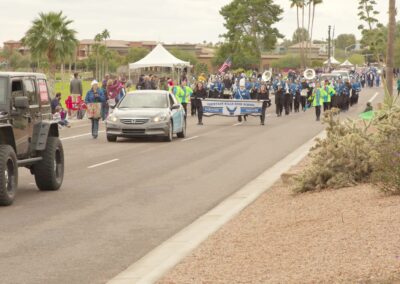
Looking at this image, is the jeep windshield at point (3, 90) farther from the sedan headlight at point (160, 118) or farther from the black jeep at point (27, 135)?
the sedan headlight at point (160, 118)

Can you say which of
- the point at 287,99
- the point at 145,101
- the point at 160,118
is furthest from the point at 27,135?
the point at 287,99

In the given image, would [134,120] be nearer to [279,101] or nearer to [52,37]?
[279,101]

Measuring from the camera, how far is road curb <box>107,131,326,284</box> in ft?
28.6

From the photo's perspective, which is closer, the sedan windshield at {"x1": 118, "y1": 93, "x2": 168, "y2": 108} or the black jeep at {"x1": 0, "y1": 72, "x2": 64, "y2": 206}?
the black jeep at {"x1": 0, "y1": 72, "x2": 64, "y2": 206}

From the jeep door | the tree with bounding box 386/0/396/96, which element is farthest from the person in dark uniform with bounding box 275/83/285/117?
the jeep door

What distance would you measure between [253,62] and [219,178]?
127306mm

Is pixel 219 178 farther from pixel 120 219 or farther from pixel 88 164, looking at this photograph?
pixel 120 219

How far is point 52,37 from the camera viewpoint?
6425 centimetres

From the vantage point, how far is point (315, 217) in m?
11.1

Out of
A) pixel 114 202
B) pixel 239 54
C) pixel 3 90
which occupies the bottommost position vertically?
pixel 114 202

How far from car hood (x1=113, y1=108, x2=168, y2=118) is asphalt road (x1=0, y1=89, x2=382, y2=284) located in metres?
0.80

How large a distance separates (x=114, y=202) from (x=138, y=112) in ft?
45.1

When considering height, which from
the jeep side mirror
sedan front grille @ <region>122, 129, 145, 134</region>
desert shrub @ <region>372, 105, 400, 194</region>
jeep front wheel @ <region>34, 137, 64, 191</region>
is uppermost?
the jeep side mirror

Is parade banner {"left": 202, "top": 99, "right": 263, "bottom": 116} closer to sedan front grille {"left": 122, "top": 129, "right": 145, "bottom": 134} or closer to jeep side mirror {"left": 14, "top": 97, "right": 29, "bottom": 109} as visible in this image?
sedan front grille {"left": 122, "top": 129, "right": 145, "bottom": 134}
